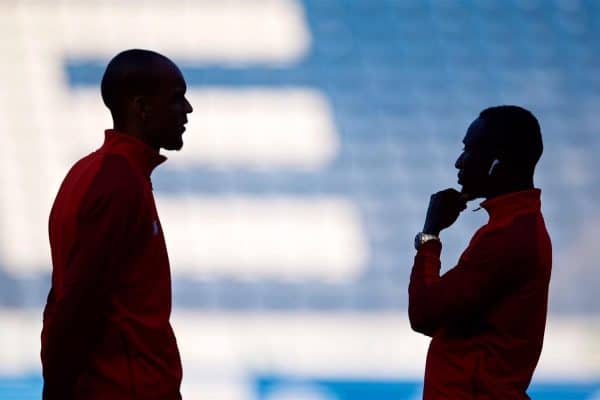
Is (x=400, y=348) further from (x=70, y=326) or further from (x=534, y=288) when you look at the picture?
(x=70, y=326)

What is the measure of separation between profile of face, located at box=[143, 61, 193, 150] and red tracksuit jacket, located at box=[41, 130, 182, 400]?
0.13 feet

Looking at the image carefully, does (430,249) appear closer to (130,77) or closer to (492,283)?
(492,283)

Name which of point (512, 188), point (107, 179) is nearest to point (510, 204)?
point (512, 188)

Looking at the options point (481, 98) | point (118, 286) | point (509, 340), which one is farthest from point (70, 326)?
point (481, 98)

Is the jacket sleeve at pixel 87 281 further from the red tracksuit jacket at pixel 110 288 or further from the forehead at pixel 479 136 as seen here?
the forehead at pixel 479 136

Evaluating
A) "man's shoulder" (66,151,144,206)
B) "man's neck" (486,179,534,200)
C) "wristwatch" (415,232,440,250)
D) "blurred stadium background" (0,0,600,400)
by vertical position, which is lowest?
"man's shoulder" (66,151,144,206)

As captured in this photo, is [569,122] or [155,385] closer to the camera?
[155,385]

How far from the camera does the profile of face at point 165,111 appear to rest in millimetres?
1837

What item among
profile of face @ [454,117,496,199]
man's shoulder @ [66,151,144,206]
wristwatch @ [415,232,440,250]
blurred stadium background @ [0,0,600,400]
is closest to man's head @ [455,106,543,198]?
profile of face @ [454,117,496,199]

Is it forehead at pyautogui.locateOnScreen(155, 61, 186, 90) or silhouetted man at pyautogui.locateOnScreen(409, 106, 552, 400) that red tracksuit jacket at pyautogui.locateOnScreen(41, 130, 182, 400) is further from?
silhouetted man at pyautogui.locateOnScreen(409, 106, 552, 400)

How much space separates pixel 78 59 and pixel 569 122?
7.06 ft

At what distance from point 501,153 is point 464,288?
282 millimetres

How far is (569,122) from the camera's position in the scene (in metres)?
4.75

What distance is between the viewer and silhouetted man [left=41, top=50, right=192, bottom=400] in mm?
1671
